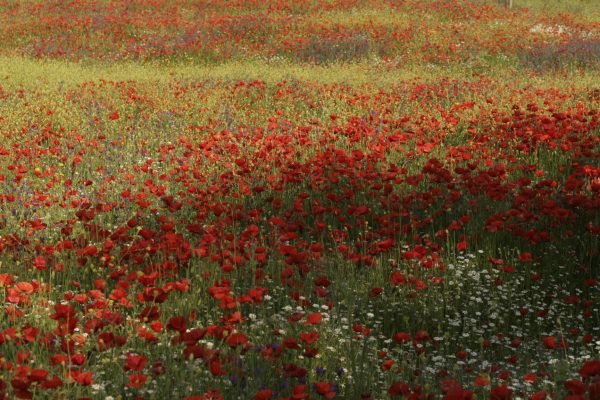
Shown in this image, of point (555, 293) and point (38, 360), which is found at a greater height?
point (38, 360)

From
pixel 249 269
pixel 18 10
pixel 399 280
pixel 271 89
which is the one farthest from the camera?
pixel 18 10

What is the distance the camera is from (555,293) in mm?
4879

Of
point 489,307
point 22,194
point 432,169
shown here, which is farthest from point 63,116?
→ point 489,307

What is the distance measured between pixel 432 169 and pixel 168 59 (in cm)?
1375

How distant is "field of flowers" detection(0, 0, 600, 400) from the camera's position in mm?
3320

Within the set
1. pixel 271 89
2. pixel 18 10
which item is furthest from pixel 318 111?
pixel 18 10

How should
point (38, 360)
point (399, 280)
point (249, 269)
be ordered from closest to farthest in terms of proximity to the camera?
point (38, 360) → point (399, 280) → point (249, 269)

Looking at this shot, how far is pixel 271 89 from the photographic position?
1311cm

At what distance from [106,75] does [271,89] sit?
15.0 ft

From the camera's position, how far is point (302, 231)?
5.88m

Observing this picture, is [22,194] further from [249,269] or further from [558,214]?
[558,214]

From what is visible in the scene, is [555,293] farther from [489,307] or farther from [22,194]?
[22,194]

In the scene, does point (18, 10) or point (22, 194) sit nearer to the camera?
point (22, 194)

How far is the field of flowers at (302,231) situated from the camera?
3.32 metres
